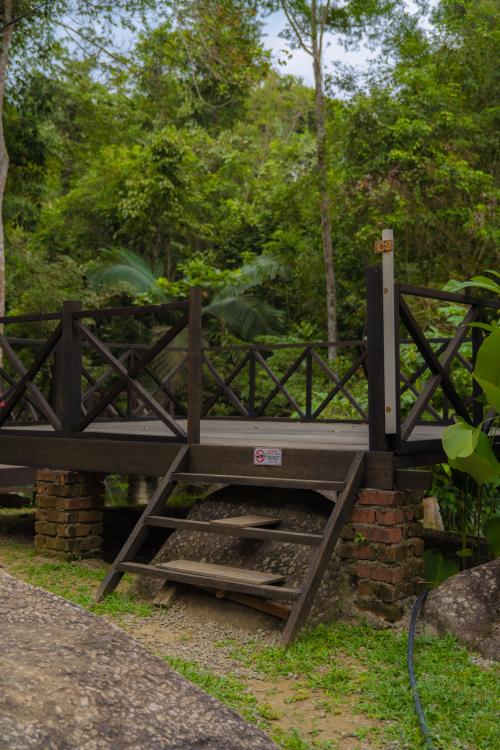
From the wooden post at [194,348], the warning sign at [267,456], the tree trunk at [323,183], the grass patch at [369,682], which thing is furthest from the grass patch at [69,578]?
the tree trunk at [323,183]

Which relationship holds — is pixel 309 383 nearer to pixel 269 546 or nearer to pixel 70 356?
pixel 70 356

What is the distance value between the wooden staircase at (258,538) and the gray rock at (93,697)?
1.17 meters

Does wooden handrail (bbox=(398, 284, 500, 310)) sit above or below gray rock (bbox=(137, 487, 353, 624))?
above

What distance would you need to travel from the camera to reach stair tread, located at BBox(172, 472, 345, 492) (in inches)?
189

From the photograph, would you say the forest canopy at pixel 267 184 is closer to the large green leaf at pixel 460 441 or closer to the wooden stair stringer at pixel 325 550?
the large green leaf at pixel 460 441

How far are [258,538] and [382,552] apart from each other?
2.36 ft

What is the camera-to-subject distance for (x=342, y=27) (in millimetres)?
15273

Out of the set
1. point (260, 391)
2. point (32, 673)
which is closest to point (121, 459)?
point (32, 673)

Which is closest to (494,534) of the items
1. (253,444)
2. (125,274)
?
(253,444)

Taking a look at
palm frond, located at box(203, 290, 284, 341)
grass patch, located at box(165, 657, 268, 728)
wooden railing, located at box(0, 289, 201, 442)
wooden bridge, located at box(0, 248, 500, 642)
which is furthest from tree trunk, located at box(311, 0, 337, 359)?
grass patch, located at box(165, 657, 268, 728)

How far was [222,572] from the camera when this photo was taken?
4.67 m

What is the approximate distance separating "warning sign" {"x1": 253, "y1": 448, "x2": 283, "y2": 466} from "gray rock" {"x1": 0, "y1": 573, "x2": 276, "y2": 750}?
1.97m

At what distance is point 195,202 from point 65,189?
5.59 m

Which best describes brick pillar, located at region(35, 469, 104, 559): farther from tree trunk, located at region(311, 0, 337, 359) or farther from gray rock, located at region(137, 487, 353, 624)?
tree trunk, located at region(311, 0, 337, 359)
